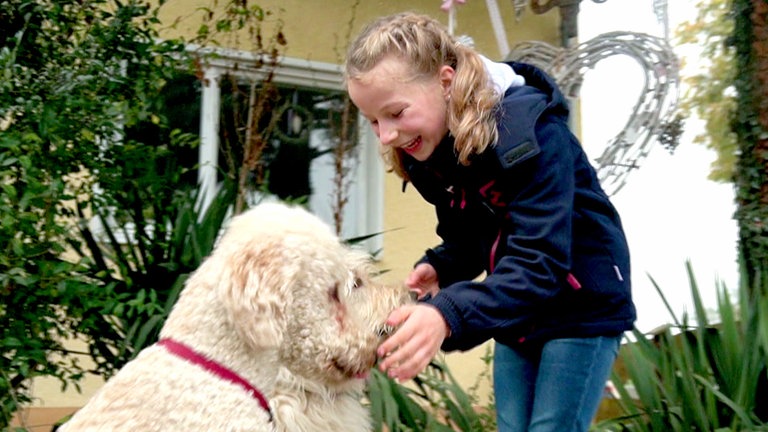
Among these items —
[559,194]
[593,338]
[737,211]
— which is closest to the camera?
[559,194]

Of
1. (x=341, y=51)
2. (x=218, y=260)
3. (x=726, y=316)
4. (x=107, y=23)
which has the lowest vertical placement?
(x=726, y=316)

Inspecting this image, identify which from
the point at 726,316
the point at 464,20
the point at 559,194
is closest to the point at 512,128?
the point at 559,194

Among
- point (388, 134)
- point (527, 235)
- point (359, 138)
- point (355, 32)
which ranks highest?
point (355, 32)

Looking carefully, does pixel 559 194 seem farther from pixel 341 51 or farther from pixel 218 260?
pixel 341 51

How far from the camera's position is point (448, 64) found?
8.48ft

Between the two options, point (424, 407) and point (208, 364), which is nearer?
point (208, 364)

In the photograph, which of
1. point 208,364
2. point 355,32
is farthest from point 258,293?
point 355,32

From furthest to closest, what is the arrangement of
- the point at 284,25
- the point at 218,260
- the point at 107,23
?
the point at 284,25 → the point at 107,23 → the point at 218,260

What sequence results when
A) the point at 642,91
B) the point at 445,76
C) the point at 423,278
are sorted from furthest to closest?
the point at 642,91 < the point at 423,278 < the point at 445,76

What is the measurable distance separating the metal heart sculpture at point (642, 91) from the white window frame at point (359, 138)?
5.29ft

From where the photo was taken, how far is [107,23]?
4352 millimetres

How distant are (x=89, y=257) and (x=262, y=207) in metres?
2.28

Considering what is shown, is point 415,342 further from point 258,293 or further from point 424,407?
point 424,407

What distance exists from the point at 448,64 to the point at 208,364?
1.10 m
